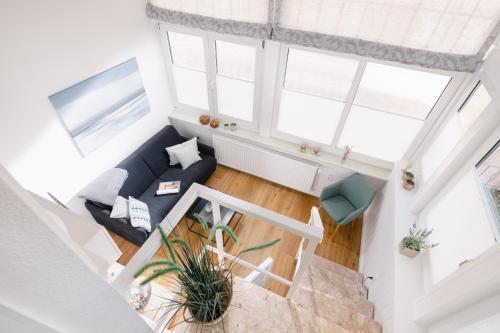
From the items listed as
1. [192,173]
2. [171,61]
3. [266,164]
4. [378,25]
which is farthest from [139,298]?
[378,25]

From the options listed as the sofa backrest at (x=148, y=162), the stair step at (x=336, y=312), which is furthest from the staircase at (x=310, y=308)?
the sofa backrest at (x=148, y=162)

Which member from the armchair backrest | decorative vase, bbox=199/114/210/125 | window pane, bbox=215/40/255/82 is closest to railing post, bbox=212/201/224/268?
the armchair backrest

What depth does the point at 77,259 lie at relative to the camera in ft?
1.81

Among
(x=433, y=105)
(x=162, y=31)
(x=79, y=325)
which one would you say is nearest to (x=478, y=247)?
(x=433, y=105)

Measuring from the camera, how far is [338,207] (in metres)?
3.71

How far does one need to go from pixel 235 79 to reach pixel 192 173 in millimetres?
1673

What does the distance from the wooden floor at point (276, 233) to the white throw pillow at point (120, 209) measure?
0.68 meters

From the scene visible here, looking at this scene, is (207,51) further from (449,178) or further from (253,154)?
(449,178)

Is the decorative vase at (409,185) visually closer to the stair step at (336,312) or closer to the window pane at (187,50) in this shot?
the stair step at (336,312)

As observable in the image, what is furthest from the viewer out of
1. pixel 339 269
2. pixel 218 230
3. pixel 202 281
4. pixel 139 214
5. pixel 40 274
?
pixel 139 214

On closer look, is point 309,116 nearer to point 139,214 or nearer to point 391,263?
point 391,263

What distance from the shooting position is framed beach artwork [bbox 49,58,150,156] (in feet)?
9.79

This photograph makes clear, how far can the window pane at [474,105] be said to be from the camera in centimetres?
231

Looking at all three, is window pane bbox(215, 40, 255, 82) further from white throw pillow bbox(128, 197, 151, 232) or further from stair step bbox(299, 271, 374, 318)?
stair step bbox(299, 271, 374, 318)
